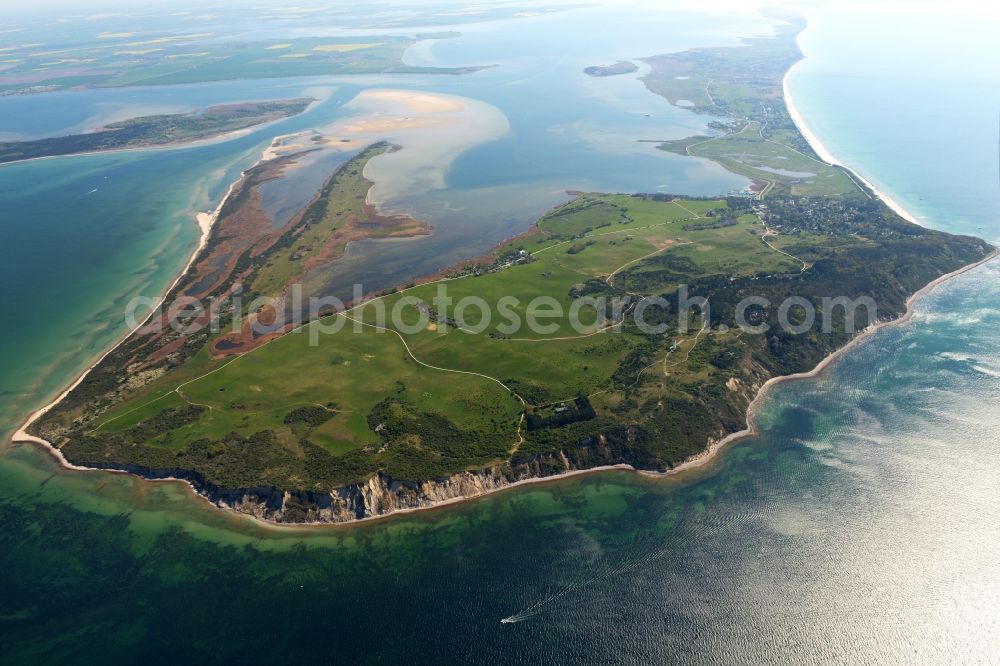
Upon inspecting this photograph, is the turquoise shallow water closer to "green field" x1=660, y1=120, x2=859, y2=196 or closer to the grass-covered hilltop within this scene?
the grass-covered hilltop

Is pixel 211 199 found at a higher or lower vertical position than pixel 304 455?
higher

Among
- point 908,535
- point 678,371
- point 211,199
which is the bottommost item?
point 908,535

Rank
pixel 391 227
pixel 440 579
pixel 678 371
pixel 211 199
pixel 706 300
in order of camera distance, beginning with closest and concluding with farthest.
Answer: pixel 440 579
pixel 678 371
pixel 706 300
pixel 391 227
pixel 211 199

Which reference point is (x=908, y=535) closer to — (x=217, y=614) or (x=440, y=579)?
(x=440, y=579)

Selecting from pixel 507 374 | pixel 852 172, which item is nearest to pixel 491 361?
pixel 507 374

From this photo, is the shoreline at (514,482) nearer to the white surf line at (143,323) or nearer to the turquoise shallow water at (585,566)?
the white surf line at (143,323)

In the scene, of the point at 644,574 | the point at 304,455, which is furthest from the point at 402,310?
the point at 644,574

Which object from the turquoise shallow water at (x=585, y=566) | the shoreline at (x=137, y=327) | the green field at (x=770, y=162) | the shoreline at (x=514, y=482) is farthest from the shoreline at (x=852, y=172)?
the shoreline at (x=137, y=327)

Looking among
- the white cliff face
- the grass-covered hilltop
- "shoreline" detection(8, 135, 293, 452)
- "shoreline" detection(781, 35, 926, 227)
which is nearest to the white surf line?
"shoreline" detection(8, 135, 293, 452)
